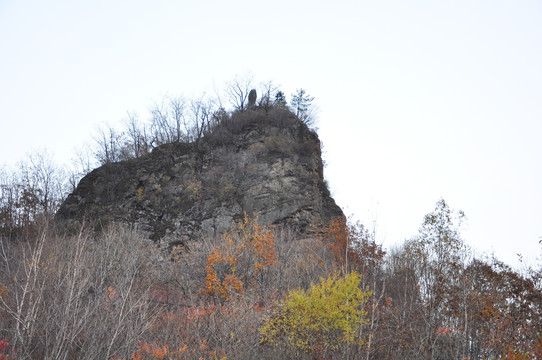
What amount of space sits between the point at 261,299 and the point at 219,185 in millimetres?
23309

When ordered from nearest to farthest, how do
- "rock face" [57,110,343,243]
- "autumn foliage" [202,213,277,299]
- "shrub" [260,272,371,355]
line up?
"shrub" [260,272,371,355]
"autumn foliage" [202,213,277,299]
"rock face" [57,110,343,243]

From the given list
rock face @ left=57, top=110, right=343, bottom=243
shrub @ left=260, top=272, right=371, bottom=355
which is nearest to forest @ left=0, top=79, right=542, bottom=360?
shrub @ left=260, top=272, right=371, bottom=355

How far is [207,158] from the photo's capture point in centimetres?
4519

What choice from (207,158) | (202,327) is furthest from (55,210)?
(202,327)

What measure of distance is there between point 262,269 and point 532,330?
41.7 ft

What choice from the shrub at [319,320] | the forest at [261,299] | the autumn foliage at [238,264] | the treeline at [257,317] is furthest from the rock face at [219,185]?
the shrub at [319,320]

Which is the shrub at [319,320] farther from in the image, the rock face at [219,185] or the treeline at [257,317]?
the rock face at [219,185]

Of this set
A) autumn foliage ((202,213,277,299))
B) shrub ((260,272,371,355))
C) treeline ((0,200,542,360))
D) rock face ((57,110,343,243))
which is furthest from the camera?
rock face ((57,110,343,243))

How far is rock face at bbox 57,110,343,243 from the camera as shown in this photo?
3741 centimetres

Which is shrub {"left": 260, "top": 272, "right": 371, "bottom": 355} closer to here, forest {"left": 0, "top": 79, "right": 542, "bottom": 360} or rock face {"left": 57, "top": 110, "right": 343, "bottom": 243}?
forest {"left": 0, "top": 79, "right": 542, "bottom": 360}

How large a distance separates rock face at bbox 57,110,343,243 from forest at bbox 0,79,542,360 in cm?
357

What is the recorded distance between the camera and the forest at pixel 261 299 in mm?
11344

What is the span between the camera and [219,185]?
41281 mm

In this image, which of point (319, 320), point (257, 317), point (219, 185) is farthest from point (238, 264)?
point (219, 185)
